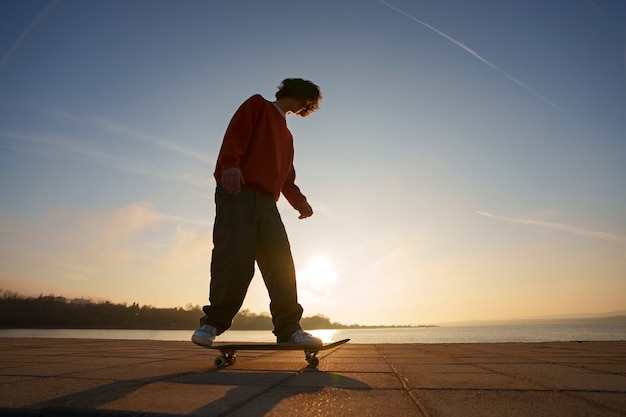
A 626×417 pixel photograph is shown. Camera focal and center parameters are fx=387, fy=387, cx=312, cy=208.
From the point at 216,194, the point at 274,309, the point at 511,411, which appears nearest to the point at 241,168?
the point at 216,194

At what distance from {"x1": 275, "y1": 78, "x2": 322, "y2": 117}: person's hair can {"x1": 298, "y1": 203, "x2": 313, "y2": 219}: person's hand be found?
96cm

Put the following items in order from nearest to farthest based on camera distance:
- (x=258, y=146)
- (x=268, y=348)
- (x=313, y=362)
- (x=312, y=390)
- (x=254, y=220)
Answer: (x=312, y=390) → (x=313, y=362) → (x=268, y=348) → (x=254, y=220) → (x=258, y=146)

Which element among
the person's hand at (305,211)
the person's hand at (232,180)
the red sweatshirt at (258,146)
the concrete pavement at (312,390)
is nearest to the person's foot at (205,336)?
the concrete pavement at (312,390)

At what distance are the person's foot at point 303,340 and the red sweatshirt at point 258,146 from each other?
3.90 feet

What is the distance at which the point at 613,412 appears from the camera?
1.38m

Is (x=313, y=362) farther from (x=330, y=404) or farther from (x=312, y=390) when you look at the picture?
(x=330, y=404)

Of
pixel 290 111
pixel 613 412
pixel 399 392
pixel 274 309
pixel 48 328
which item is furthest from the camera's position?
pixel 48 328

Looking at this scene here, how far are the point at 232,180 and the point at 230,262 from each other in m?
0.63

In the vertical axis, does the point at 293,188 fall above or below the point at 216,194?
above

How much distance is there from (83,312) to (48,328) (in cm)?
1297

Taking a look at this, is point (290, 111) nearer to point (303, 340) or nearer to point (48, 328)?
point (303, 340)

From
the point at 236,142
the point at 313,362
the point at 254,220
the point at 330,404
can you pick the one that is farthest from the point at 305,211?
the point at 330,404

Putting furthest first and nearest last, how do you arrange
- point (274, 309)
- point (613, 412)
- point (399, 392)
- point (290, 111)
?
point (290, 111), point (274, 309), point (399, 392), point (613, 412)

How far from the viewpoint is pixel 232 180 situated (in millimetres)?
2992
